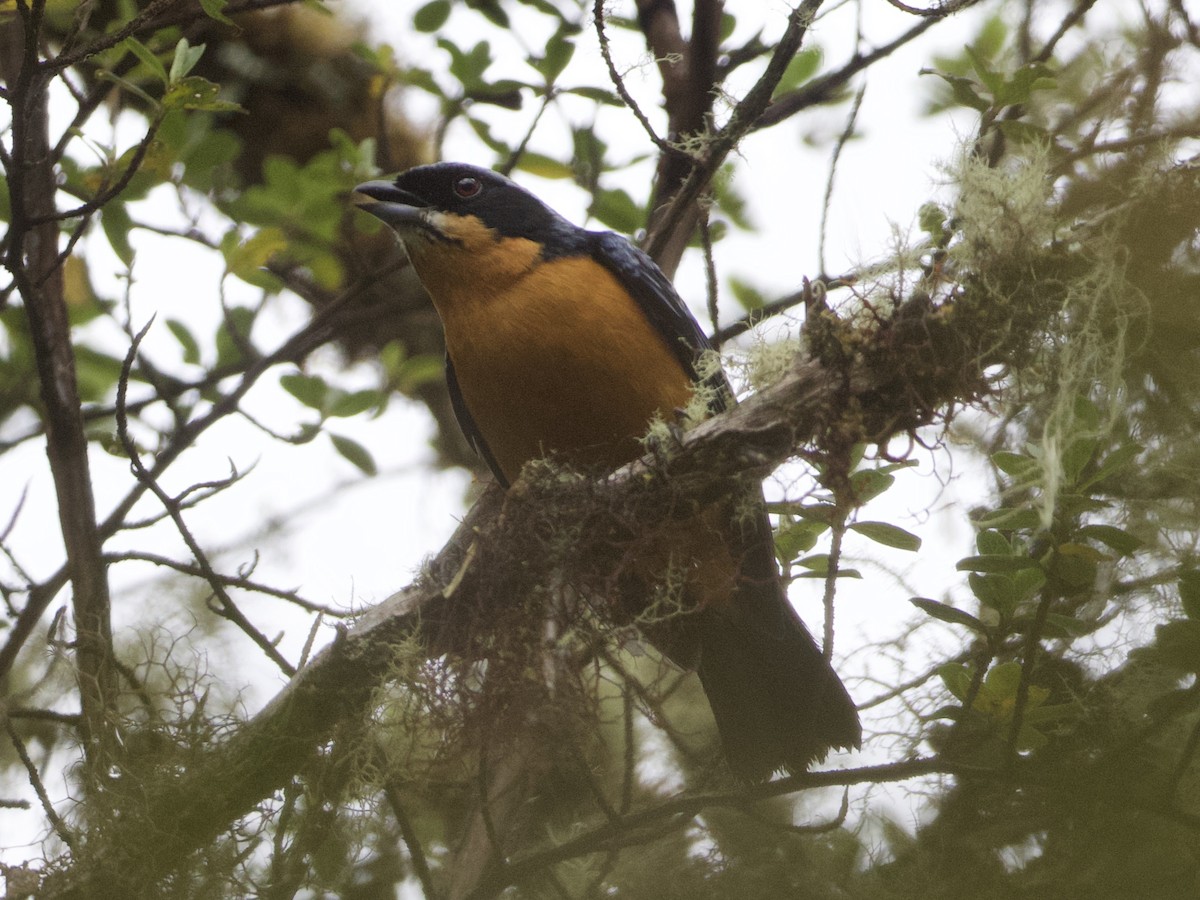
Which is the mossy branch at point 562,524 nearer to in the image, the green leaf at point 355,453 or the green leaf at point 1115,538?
the green leaf at point 1115,538

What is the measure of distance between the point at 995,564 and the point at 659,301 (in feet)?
5.42

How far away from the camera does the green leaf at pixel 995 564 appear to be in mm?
2926

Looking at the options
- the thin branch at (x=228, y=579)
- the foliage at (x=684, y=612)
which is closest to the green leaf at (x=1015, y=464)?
the foliage at (x=684, y=612)

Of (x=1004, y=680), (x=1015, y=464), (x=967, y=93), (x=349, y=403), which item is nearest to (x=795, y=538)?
(x=1004, y=680)

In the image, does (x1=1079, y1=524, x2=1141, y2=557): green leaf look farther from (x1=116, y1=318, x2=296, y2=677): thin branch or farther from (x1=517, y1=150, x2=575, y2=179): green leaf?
(x1=517, y1=150, x2=575, y2=179): green leaf

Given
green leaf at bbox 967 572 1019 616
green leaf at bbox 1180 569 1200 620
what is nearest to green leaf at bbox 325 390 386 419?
green leaf at bbox 967 572 1019 616

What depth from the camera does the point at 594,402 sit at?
390cm

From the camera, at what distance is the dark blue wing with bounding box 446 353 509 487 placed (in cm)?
459

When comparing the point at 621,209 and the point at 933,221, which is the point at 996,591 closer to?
the point at 933,221

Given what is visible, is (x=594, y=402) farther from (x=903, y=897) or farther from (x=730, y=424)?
(x=903, y=897)

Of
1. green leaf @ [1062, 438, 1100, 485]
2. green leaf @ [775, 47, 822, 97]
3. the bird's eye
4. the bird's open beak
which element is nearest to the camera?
green leaf @ [1062, 438, 1100, 485]

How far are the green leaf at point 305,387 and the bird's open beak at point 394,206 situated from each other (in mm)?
633

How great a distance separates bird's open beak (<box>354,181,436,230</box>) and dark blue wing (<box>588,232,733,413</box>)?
0.72 metres

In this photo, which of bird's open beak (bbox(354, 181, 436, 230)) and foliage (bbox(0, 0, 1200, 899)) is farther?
bird's open beak (bbox(354, 181, 436, 230))
